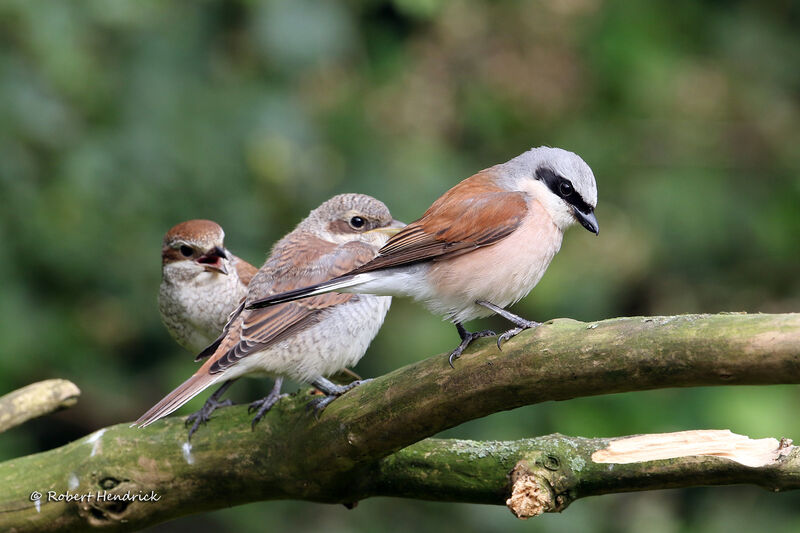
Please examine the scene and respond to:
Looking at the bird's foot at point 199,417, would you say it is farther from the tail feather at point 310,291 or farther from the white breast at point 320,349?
the tail feather at point 310,291

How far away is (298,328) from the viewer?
3.83 meters

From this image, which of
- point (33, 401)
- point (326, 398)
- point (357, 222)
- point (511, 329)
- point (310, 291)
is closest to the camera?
point (511, 329)

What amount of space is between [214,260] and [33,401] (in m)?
0.97

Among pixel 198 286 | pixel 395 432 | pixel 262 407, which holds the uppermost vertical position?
pixel 198 286

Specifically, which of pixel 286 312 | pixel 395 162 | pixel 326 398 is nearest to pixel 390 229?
pixel 286 312

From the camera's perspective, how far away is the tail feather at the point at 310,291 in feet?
9.82

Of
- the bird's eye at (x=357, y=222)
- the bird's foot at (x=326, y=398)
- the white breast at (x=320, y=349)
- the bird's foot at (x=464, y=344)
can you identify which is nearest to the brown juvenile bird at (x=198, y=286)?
the white breast at (x=320, y=349)

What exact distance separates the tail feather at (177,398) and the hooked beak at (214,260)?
79 cm

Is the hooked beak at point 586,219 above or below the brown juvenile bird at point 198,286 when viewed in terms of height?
below

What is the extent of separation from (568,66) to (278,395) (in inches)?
138

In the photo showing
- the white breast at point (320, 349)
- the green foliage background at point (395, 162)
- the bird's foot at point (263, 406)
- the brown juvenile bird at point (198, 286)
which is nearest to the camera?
the bird's foot at point (263, 406)

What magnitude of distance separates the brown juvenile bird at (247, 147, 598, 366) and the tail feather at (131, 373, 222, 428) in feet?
1.57

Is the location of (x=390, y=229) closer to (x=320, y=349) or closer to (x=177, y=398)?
(x=320, y=349)

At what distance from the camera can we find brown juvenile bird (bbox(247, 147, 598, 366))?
331 centimetres
